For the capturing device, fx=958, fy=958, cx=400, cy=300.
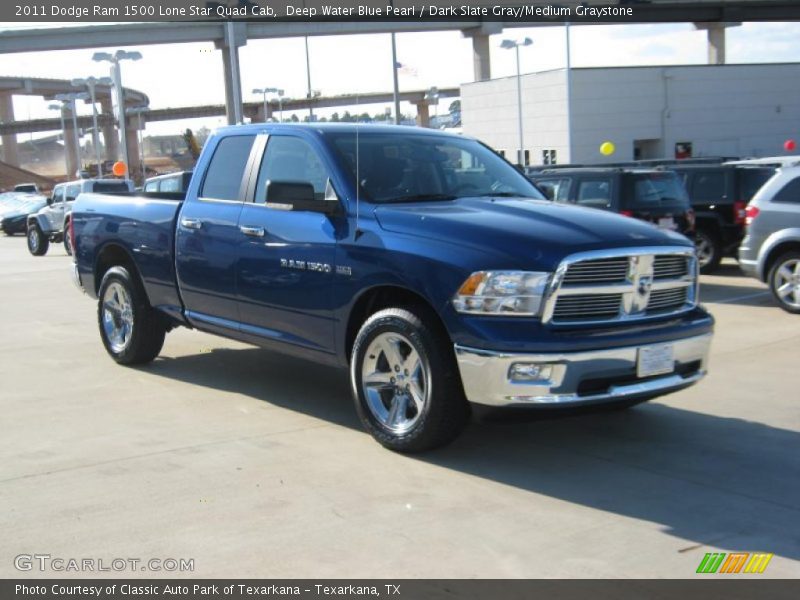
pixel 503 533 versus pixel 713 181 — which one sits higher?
pixel 713 181

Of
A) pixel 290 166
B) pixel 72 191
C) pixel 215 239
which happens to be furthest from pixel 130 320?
pixel 72 191

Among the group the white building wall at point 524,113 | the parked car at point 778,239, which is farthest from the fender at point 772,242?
the white building wall at point 524,113

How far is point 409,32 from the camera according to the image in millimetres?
52688

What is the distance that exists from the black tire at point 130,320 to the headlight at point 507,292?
3886mm

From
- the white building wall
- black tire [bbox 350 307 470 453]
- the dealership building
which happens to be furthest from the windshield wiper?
the white building wall

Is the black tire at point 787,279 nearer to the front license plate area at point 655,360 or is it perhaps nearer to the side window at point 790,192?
the side window at point 790,192

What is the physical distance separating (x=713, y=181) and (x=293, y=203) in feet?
34.6

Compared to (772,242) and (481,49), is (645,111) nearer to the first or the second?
(481,49)

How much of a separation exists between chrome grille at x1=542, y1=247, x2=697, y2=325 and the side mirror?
1663 millimetres

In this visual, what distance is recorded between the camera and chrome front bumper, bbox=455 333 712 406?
5207 mm

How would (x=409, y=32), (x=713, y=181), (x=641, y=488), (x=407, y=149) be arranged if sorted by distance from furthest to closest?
1. (x=409, y=32)
2. (x=713, y=181)
3. (x=407, y=149)
4. (x=641, y=488)

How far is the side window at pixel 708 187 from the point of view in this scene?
15.0 meters
